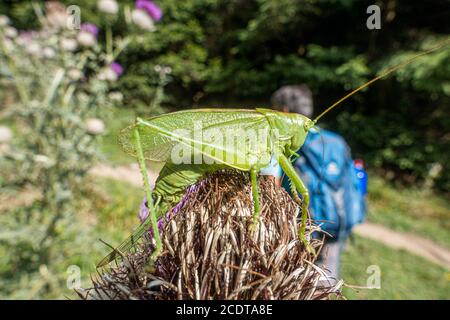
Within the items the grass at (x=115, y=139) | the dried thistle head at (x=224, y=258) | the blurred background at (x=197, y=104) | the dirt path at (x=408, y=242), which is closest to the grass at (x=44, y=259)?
the blurred background at (x=197, y=104)

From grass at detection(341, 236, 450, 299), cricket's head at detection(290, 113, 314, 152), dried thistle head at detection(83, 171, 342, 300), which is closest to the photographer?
dried thistle head at detection(83, 171, 342, 300)

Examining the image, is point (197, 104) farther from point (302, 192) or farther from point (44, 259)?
point (302, 192)

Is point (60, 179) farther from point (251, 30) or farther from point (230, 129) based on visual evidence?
point (251, 30)

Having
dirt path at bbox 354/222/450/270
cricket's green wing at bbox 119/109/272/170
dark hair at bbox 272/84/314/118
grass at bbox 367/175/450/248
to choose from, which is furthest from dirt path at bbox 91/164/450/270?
cricket's green wing at bbox 119/109/272/170

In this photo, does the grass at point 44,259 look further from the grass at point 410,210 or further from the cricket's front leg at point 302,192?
the grass at point 410,210

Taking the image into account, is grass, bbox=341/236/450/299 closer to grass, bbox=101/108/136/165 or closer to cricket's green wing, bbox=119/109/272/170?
cricket's green wing, bbox=119/109/272/170

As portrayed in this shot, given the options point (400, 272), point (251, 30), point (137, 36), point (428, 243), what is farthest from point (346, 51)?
point (137, 36)
